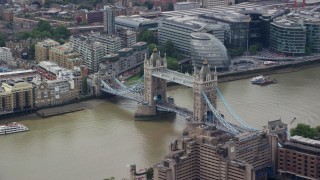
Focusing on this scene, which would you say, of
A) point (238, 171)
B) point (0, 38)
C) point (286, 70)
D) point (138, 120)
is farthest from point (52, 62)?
point (238, 171)

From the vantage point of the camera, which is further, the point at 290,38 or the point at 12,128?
the point at 290,38

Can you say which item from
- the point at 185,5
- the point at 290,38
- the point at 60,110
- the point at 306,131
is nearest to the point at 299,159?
the point at 306,131

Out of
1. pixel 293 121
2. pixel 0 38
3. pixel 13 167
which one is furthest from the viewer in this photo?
pixel 0 38

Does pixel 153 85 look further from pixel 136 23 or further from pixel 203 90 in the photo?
pixel 136 23

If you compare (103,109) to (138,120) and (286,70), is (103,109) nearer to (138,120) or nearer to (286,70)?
(138,120)

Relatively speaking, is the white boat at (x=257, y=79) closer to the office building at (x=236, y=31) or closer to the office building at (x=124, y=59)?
the office building at (x=124, y=59)

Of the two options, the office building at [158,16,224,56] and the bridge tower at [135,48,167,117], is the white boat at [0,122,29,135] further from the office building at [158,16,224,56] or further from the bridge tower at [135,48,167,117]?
the office building at [158,16,224,56]
